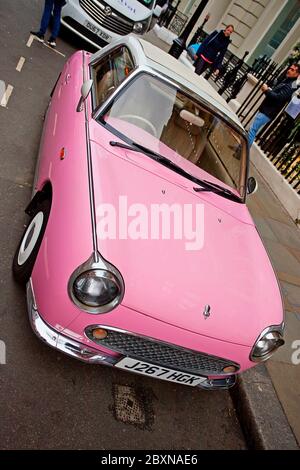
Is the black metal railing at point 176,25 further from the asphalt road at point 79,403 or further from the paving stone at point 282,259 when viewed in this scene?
the asphalt road at point 79,403

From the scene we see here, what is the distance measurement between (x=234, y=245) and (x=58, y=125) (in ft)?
6.21

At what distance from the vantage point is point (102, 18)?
7402mm

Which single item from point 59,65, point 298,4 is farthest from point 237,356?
point 298,4

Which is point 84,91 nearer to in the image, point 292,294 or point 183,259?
point 183,259

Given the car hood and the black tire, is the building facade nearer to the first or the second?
the car hood

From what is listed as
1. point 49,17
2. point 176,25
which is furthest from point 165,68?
point 176,25

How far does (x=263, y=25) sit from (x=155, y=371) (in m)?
18.9

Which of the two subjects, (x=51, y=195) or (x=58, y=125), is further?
(x=58, y=125)

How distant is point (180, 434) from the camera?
2.36 metres

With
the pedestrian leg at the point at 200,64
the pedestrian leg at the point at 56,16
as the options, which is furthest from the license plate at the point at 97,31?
the pedestrian leg at the point at 200,64

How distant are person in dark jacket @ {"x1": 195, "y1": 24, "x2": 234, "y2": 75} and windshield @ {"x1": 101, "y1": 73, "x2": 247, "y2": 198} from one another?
22.1ft

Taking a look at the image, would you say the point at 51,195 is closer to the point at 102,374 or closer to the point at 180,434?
the point at 102,374

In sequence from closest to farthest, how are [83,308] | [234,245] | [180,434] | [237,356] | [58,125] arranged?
[83,308], [237,356], [180,434], [234,245], [58,125]

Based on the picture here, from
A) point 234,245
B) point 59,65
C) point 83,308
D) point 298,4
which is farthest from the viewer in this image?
point 298,4
